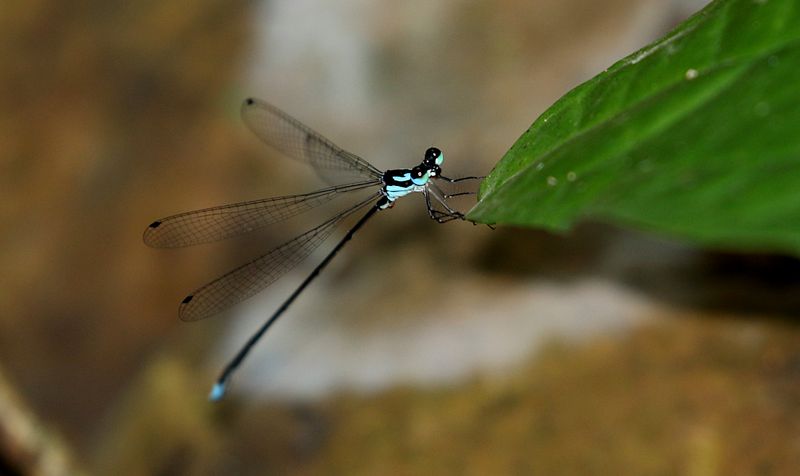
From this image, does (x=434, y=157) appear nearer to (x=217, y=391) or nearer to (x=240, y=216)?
(x=240, y=216)

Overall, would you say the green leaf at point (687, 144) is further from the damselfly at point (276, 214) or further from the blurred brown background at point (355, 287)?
the damselfly at point (276, 214)

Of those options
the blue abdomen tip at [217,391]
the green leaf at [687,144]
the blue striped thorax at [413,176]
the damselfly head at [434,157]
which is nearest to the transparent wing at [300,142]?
the blue striped thorax at [413,176]

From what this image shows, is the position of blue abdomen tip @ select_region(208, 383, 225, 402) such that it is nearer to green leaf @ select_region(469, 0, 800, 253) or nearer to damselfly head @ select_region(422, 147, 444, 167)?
damselfly head @ select_region(422, 147, 444, 167)

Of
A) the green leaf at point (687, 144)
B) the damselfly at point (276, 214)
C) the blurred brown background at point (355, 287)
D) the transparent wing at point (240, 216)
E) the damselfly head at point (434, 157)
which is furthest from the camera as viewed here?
the transparent wing at point (240, 216)

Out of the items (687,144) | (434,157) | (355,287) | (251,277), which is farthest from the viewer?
(355,287)

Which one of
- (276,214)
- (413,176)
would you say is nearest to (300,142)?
(276,214)

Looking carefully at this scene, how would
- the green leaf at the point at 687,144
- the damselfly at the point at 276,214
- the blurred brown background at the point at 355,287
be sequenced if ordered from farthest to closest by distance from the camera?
1. the damselfly at the point at 276,214
2. the blurred brown background at the point at 355,287
3. the green leaf at the point at 687,144
